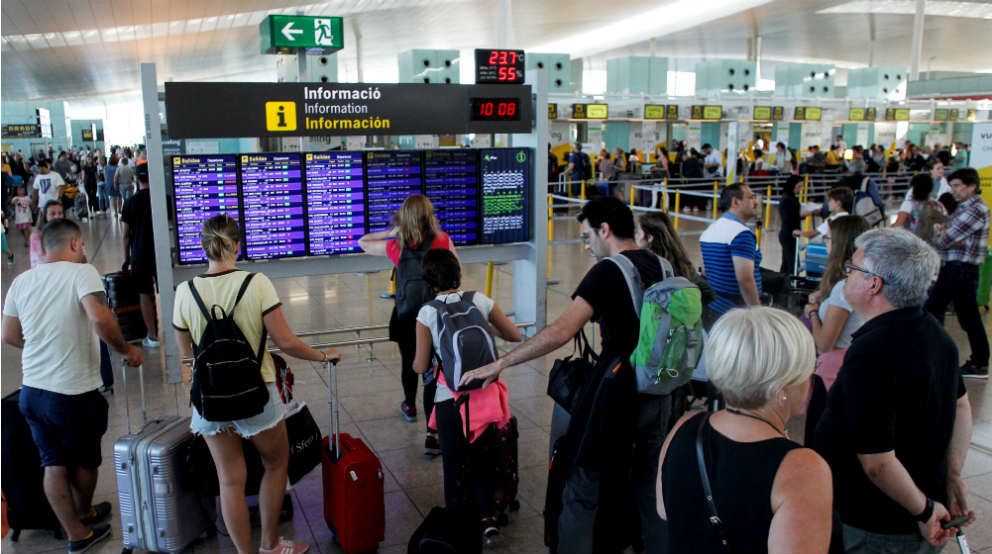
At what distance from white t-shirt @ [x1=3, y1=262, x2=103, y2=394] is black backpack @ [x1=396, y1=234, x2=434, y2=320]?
1774 mm

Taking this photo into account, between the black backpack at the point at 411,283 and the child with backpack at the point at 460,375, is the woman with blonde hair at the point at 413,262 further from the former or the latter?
the child with backpack at the point at 460,375

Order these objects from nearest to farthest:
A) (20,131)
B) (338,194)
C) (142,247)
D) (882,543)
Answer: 1. (882,543)
2. (338,194)
3. (142,247)
4. (20,131)

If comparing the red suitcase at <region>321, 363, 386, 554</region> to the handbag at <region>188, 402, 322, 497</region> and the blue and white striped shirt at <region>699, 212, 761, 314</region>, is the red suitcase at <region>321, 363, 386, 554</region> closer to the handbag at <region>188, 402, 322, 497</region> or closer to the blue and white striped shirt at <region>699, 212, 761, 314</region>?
the handbag at <region>188, 402, 322, 497</region>

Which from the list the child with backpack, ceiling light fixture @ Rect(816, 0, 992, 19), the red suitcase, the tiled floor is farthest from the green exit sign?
ceiling light fixture @ Rect(816, 0, 992, 19)

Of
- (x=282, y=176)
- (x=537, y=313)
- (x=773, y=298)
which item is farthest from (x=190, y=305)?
(x=773, y=298)

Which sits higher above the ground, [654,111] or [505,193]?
[654,111]

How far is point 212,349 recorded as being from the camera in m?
3.16

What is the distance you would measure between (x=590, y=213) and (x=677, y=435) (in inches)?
57.1

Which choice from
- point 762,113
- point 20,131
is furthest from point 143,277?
point 20,131

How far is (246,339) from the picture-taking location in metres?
3.30

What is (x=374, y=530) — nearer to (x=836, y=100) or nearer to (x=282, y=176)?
(x=282, y=176)

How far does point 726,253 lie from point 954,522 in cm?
277

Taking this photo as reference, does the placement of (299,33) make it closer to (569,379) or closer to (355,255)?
(355,255)

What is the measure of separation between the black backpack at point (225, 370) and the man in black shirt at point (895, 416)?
2198 mm
